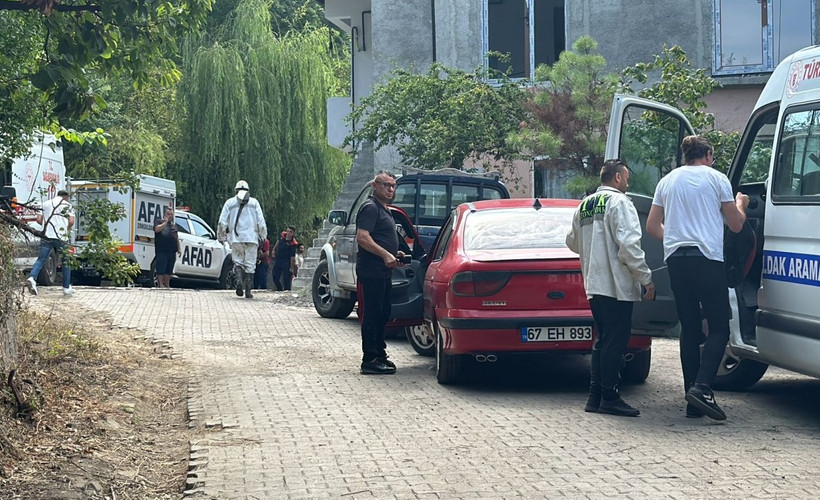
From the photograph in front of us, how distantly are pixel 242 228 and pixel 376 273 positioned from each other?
30.6 ft

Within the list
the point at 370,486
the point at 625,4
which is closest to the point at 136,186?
the point at 370,486

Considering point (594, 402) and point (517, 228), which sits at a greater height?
point (517, 228)

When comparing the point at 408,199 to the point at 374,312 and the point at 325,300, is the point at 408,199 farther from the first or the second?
the point at 374,312

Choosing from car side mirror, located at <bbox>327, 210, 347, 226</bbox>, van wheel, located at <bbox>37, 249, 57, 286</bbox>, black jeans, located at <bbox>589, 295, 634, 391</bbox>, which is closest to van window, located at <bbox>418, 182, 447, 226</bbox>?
car side mirror, located at <bbox>327, 210, 347, 226</bbox>

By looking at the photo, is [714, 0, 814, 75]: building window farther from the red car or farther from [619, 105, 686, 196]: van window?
the red car

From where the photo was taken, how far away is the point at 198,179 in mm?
35750

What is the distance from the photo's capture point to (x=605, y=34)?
23609 millimetres

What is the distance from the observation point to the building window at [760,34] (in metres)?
22.1

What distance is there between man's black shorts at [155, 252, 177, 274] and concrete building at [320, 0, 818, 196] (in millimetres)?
4965

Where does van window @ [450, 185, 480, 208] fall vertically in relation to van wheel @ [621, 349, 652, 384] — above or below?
above

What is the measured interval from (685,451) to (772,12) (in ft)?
55.6

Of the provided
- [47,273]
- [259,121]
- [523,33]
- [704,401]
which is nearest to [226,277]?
[47,273]

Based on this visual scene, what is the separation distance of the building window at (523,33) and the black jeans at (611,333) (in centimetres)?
1607

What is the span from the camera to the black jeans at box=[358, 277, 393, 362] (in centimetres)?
1050
